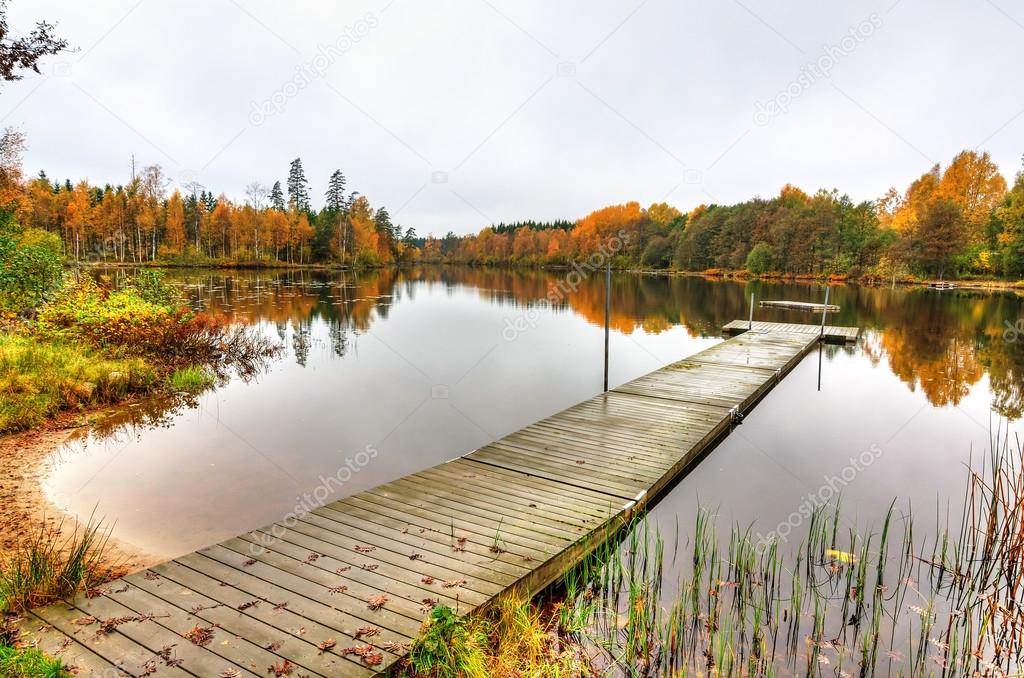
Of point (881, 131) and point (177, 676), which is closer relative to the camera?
point (177, 676)

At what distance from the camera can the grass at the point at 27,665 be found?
2.69m

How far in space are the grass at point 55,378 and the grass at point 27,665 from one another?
6.49m

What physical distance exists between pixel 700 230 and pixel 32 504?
2721 inches

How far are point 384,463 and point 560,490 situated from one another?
3061 mm

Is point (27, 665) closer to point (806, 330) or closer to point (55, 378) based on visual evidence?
point (55, 378)

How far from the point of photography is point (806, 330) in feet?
65.9

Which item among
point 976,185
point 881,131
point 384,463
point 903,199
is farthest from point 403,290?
point 903,199

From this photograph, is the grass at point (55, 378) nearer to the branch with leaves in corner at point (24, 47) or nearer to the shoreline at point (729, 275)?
the branch with leaves in corner at point (24, 47)

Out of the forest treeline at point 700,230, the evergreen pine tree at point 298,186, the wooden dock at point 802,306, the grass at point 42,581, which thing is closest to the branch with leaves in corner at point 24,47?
the grass at point 42,581

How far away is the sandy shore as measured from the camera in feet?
15.6

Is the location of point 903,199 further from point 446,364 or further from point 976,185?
point 446,364

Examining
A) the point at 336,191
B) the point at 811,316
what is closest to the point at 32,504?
the point at 811,316

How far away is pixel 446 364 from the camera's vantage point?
15219 millimetres

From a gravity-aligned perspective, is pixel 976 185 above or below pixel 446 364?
above
